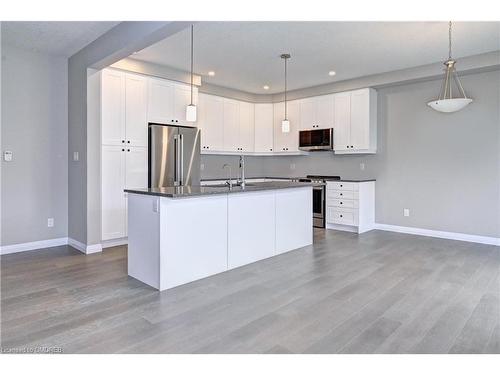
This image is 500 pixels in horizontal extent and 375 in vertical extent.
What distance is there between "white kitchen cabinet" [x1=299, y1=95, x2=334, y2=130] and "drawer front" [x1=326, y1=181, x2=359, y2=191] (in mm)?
1070

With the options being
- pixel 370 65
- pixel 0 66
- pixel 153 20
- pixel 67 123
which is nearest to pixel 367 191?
pixel 370 65

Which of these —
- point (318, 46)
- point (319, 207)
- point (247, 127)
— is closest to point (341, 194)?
point (319, 207)

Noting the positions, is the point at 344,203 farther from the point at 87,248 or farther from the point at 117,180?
the point at 87,248

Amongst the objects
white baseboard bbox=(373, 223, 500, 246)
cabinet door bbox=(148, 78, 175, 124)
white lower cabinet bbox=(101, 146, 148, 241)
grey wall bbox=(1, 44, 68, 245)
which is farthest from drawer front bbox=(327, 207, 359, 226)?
grey wall bbox=(1, 44, 68, 245)

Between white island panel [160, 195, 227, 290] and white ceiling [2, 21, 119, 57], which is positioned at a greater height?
white ceiling [2, 21, 119, 57]

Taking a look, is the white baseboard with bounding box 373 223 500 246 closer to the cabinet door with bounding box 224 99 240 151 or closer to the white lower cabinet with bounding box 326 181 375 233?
the white lower cabinet with bounding box 326 181 375 233

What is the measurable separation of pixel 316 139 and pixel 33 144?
4.47 m

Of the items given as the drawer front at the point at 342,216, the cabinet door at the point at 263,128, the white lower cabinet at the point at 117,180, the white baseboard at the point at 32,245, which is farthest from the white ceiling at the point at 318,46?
the white baseboard at the point at 32,245

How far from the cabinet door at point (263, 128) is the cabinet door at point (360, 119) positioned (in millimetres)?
1869

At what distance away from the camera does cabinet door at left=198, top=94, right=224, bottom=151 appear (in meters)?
6.07

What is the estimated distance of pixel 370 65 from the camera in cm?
501

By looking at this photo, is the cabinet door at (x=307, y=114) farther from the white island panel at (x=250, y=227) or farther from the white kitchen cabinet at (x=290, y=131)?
the white island panel at (x=250, y=227)
